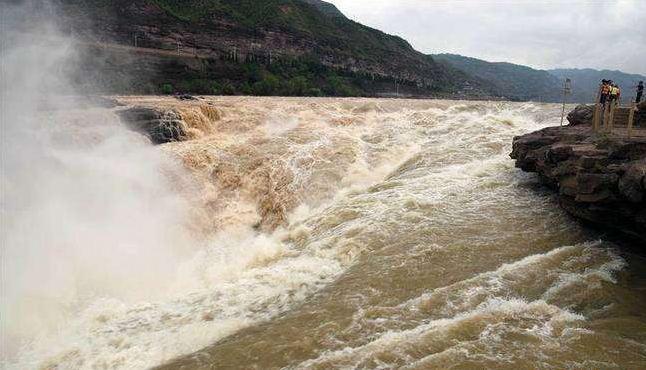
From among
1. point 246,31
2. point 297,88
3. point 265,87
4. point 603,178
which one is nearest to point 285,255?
point 603,178

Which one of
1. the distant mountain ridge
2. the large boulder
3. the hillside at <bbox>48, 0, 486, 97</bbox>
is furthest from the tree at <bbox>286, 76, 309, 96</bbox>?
the large boulder

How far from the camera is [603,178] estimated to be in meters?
8.41

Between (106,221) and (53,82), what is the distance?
37.1ft

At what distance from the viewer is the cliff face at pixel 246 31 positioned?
179 ft

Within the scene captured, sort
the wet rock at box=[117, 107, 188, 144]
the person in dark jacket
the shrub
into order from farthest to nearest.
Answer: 1. the shrub
2. the wet rock at box=[117, 107, 188, 144]
3. the person in dark jacket

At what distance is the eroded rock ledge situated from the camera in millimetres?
7848

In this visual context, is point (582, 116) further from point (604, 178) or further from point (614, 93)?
point (604, 178)

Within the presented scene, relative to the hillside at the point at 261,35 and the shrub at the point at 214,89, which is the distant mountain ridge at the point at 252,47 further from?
the shrub at the point at 214,89

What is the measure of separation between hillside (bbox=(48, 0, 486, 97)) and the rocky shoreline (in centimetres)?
4193

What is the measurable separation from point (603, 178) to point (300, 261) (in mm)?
5684

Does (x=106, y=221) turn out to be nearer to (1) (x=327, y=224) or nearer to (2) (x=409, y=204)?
(1) (x=327, y=224)

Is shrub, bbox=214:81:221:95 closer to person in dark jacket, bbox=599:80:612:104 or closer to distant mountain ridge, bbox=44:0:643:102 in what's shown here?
distant mountain ridge, bbox=44:0:643:102

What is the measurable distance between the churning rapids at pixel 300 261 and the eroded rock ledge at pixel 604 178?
Result: 53 cm

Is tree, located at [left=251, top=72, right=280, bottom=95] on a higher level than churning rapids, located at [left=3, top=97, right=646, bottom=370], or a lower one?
higher
